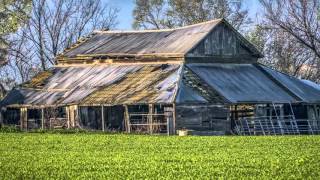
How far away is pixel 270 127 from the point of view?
159 ft

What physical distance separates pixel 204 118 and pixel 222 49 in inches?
361

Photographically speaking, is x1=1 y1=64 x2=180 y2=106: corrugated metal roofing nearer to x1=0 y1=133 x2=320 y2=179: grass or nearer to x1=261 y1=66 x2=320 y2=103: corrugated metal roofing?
x1=261 y1=66 x2=320 y2=103: corrugated metal roofing

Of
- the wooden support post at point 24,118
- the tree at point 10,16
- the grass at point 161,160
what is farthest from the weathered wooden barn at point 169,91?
the grass at point 161,160

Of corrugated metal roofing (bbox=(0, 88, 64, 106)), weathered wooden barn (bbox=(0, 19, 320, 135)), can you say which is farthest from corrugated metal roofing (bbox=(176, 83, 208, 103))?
corrugated metal roofing (bbox=(0, 88, 64, 106))

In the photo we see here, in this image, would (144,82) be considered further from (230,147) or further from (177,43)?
(230,147)

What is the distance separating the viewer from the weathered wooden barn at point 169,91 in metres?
47.0

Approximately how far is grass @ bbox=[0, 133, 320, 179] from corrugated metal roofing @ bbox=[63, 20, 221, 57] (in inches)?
838

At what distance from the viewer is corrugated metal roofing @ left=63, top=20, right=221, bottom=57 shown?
54.0m

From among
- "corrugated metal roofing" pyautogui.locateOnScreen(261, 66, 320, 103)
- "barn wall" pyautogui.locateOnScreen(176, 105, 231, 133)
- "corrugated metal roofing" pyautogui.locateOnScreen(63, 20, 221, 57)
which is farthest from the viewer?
"corrugated metal roofing" pyautogui.locateOnScreen(63, 20, 221, 57)

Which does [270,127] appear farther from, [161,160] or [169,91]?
[161,160]

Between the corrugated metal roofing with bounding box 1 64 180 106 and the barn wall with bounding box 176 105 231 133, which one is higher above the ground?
the corrugated metal roofing with bounding box 1 64 180 106

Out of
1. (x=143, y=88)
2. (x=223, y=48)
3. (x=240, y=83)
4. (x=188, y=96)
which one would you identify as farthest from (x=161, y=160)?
(x=223, y=48)

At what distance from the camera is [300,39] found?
202 feet

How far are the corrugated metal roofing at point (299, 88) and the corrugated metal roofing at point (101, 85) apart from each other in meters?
7.95
